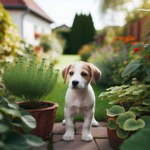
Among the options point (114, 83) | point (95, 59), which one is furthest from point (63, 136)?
point (95, 59)

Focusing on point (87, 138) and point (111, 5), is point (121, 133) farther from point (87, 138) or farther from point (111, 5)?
point (111, 5)


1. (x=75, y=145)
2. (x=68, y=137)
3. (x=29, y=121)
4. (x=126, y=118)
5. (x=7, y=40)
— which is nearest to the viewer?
(x=29, y=121)

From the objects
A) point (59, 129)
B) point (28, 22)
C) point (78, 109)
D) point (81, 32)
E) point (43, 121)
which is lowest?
point (59, 129)

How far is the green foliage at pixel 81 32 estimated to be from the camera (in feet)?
81.2

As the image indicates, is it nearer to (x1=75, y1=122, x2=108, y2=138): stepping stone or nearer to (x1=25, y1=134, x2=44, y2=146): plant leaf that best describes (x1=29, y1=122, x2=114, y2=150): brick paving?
(x1=75, y1=122, x2=108, y2=138): stepping stone

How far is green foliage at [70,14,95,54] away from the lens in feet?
81.2

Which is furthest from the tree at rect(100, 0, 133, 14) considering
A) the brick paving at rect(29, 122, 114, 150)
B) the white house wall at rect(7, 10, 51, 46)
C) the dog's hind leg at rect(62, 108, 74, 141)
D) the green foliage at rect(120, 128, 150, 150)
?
the green foliage at rect(120, 128, 150, 150)

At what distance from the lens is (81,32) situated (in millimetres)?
25078

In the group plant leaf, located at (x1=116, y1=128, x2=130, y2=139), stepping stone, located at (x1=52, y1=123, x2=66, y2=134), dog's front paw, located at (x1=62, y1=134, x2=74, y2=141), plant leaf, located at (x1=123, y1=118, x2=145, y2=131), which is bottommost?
stepping stone, located at (x1=52, y1=123, x2=66, y2=134)

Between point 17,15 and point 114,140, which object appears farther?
point 17,15

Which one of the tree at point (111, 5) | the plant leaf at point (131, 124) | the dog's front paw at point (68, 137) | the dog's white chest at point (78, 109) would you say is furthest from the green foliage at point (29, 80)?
the tree at point (111, 5)

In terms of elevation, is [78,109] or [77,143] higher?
[78,109]

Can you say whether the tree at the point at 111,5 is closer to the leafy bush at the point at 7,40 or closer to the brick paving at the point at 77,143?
the leafy bush at the point at 7,40

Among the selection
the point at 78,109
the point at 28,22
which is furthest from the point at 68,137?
the point at 28,22
